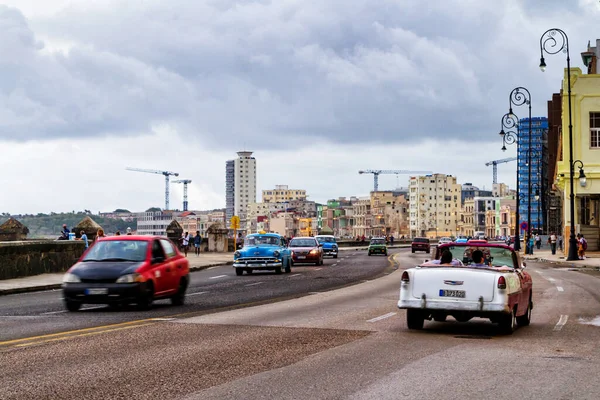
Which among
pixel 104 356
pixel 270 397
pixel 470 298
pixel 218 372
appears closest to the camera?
pixel 270 397

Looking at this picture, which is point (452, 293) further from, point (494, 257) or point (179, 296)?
point (179, 296)

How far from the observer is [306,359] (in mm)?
11508

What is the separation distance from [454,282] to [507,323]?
1.11 m

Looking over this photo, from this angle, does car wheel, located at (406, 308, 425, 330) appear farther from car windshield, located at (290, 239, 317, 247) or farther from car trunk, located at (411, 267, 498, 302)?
car windshield, located at (290, 239, 317, 247)

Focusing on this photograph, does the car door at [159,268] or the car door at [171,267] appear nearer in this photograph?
the car door at [159,268]

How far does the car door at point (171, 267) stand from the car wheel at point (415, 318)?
24.3 feet

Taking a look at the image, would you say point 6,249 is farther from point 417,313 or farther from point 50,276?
point 417,313

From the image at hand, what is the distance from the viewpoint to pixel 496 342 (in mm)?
13648

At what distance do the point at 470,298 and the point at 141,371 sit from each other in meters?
5.78

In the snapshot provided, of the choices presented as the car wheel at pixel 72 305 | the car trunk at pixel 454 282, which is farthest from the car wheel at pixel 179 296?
the car trunk at pixel 454 282

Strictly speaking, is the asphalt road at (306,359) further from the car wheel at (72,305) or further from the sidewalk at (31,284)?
the sidewalk at (31,284)

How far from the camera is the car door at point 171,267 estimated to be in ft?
69.6

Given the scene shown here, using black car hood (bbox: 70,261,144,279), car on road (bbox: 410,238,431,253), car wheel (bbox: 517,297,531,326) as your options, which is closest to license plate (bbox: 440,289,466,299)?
car wheel (bbox: 517,297,531,326)

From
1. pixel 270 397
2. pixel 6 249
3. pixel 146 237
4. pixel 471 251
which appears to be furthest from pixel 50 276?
pixel 270 397
